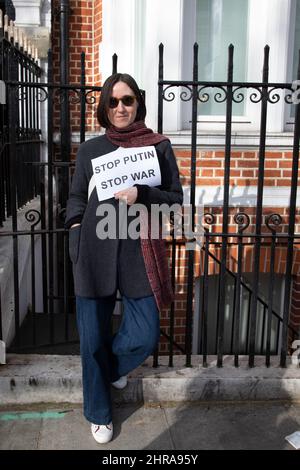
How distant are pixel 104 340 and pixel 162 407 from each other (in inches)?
27.6

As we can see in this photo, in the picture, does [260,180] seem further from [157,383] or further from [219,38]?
[219,38]

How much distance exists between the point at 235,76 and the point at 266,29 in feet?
1.60

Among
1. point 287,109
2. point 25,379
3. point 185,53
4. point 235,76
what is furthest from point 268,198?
point 25,379

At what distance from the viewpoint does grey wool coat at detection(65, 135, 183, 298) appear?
2.58 meters

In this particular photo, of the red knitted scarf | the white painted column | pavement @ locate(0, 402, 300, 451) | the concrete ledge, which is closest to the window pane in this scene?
the white painted column

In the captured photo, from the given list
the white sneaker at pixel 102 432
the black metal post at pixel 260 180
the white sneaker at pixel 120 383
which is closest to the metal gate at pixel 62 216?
the black metal post at pixel 260 180

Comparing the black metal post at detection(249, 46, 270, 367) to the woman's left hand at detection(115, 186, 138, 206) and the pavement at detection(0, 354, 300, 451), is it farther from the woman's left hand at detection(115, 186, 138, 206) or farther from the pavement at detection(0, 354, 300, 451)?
the woman's left hand at detection(115, 186, 138, 206)

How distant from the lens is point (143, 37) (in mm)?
4891

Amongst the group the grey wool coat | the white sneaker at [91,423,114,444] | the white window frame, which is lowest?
the white sneaker at [91,423,114,444]

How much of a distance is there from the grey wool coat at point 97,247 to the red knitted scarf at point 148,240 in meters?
0.04

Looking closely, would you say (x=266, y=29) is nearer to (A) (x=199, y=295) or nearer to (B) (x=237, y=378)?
(A) (x=199, y=295)

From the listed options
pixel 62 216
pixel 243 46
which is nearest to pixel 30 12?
pixel 243 46

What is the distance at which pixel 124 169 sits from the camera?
259cm

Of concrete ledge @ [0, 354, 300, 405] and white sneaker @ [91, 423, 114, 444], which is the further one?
concrete ledge @ [0, 354, 300, 405]
